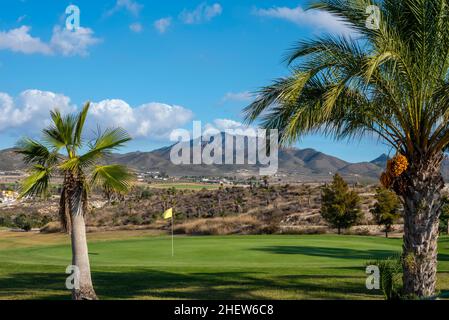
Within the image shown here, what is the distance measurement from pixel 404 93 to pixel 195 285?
708 cm

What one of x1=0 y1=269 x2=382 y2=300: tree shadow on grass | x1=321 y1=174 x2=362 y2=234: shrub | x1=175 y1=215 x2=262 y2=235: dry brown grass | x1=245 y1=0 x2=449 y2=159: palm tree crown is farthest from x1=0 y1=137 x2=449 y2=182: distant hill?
x1=245 y1=0 x2=449 y2=159: palm tree crown

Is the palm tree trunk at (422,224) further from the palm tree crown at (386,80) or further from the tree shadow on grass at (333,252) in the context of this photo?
the tree shadow on grass at (333,252)

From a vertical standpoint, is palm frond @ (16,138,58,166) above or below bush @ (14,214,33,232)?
above

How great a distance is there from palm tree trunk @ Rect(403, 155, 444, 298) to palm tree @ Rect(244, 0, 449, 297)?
2 centimetres

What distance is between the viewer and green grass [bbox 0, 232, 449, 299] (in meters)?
13.2

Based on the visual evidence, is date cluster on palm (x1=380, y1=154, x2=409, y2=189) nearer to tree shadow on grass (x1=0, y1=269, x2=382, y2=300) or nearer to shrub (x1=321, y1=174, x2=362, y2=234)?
tree shadow on grass (x1=0, y1=269, x2=382, y2=300)

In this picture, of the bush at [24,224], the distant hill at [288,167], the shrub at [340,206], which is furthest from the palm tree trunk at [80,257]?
the distant hill at [288,167]

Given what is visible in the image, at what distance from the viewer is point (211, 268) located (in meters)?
18.8

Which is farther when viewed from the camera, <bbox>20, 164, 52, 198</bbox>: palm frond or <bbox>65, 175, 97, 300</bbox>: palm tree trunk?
<bbox>65, 175, 97, 300</bbox>: palm tree trunk

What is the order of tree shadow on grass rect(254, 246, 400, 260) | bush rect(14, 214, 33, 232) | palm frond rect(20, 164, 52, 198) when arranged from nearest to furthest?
palm frond rect(20, 164, 52, 198) < tree shadow on grass rect(254, 246, 400, 260) < bush rect(14, 214, 33, 232)

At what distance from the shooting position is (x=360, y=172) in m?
121

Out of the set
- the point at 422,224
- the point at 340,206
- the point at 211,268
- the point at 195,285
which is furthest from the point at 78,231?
the point at 340,206

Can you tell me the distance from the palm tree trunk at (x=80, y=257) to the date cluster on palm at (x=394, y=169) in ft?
20.4

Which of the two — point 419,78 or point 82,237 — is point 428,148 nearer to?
point 419,78
